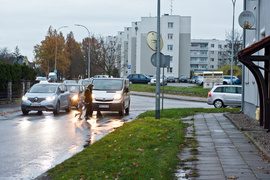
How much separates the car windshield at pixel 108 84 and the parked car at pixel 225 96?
799 centimetres

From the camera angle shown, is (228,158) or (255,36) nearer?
(228,158)

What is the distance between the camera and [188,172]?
6.80m

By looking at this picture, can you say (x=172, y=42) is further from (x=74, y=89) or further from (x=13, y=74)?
(x=74, y=89)

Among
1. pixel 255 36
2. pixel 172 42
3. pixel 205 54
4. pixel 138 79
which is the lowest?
pixel 138 79

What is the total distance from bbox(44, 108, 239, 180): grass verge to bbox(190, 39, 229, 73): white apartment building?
421 ft

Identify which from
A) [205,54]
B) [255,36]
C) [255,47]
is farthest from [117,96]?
[205,54]

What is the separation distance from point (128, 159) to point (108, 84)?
47.1 feet

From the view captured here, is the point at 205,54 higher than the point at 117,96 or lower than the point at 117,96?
higher

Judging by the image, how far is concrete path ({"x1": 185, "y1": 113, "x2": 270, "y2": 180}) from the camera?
6494 millimetres

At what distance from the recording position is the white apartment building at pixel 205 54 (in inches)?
5497

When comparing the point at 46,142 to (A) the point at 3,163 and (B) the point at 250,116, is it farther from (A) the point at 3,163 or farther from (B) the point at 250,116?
(B) the point at 250,116

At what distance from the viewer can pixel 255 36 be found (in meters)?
17.0

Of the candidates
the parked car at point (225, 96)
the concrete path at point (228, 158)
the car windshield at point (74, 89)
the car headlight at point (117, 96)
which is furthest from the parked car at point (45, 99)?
the concrete path at point (228, 158)

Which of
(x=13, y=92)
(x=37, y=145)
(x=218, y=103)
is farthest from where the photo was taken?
(x=13, y=92)
